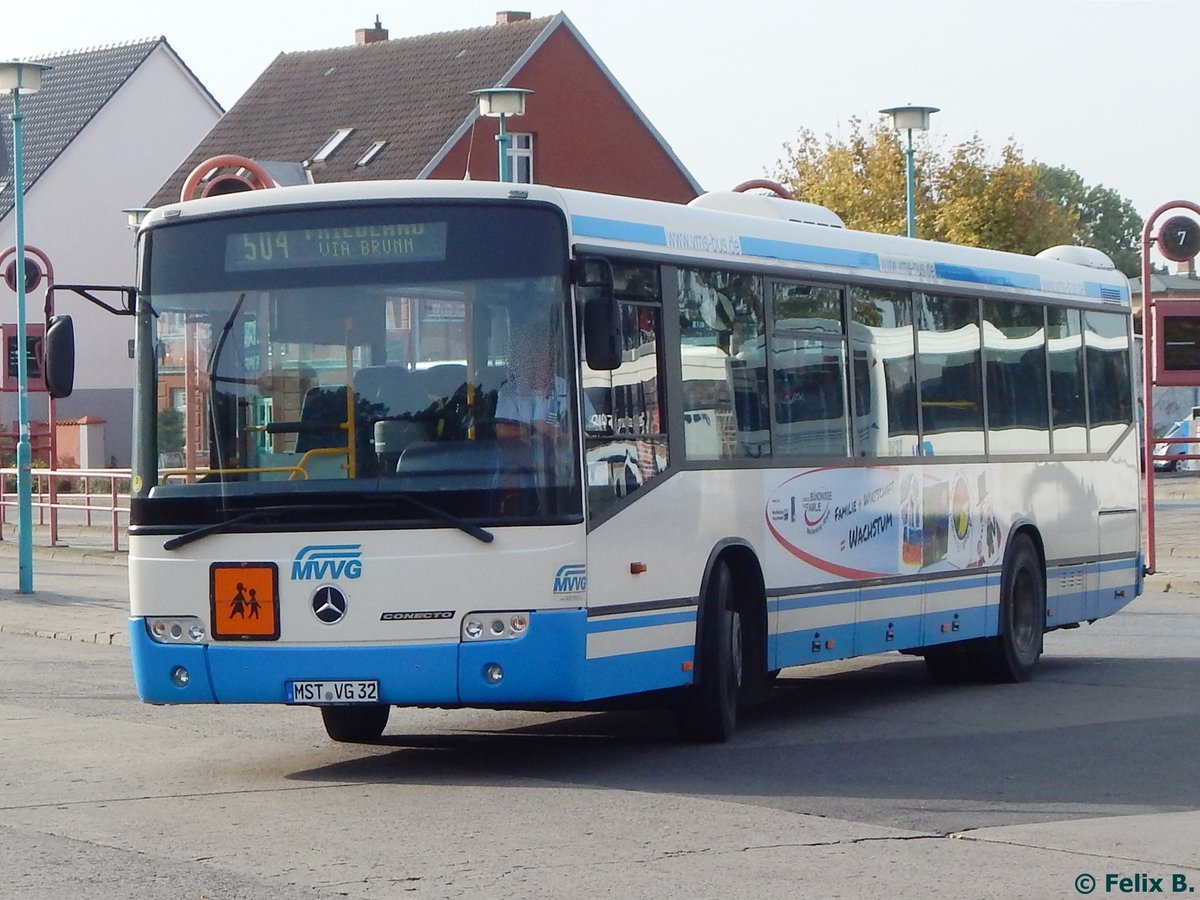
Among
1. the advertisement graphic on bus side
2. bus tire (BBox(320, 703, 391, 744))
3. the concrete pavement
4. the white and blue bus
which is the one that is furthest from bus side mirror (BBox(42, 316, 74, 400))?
the concrete pavement

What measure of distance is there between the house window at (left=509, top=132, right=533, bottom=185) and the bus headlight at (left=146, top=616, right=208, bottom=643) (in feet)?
147

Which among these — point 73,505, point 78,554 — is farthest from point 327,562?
point 73,505

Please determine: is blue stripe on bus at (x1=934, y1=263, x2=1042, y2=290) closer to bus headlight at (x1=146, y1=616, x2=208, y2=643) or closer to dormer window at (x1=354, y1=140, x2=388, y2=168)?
bus headlight at (x1=146, y1=616, x2=208, y2=643)

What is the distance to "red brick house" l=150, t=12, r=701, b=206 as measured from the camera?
5481 cm

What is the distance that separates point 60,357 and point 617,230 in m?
2.89

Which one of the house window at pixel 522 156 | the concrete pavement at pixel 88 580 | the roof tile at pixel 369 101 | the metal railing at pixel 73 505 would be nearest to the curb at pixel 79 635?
the concrete pavement at pixel 88 580

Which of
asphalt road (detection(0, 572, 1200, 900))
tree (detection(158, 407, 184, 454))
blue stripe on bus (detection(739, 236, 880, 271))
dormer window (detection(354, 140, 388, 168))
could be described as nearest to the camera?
asphalt road (detection(0, 572, 1200, 900))

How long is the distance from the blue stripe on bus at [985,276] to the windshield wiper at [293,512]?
5708 millimetres

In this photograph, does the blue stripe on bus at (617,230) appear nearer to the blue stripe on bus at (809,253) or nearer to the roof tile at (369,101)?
the blue stripe on bus at (809,253)

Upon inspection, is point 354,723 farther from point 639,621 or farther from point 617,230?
point 617,230

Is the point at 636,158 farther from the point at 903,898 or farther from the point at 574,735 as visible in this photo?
the point at 903,898

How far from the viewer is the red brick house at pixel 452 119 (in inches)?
2158

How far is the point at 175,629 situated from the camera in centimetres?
1134

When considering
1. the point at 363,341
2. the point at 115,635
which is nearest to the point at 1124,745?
the point at 363,341
